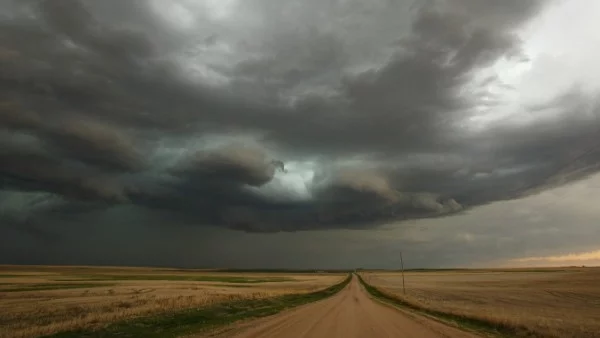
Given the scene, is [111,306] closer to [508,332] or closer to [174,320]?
[174,320]

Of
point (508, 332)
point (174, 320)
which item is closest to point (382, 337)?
point (508, 332)

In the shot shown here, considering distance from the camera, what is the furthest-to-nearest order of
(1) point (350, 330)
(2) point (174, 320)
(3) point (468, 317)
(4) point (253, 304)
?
(4) point (253, 304) → (3) point (468, 317) → (2) point (174, 320) → (1) point (350, 330)

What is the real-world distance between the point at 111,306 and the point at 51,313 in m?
5.50

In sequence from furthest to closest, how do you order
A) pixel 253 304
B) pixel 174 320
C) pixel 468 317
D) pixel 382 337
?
pixel 253 304
pixel 468 317
pixel 174 320
pixel 382 337

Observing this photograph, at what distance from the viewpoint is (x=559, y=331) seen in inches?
862

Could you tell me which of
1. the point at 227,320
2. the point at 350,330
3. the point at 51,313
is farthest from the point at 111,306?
the point at 350,330

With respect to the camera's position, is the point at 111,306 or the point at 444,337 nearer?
the point at 444,337

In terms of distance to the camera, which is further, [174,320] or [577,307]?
[577,307]

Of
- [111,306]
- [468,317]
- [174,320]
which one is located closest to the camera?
[174,320]

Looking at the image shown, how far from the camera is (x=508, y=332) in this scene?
23094mm

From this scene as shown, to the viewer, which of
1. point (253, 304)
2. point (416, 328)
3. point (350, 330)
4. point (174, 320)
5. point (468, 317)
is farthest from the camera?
point (253, 304)

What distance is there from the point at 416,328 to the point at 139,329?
14.0 meters

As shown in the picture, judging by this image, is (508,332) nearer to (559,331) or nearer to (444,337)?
(559,331)

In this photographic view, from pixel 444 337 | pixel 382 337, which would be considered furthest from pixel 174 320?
pixel 444 337
